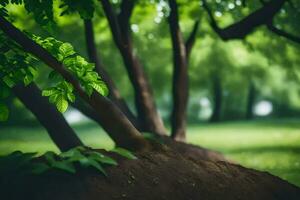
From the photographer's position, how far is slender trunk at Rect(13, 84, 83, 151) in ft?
30.2

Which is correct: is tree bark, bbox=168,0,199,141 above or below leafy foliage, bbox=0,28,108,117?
below

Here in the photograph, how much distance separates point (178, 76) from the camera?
518 inches

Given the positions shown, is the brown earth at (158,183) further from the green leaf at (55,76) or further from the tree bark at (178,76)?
the tree bark at (178,76)

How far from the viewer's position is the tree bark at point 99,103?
20.1 ft

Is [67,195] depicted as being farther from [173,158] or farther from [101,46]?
[101,46]

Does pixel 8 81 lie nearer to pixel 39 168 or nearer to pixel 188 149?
pixel 39 168

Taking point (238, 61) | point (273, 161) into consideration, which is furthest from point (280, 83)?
point (273, 161)

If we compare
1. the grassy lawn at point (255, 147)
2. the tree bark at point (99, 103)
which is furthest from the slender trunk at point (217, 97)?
the tree bark at point (99, 103)

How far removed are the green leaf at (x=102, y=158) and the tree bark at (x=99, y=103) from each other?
0.86 m

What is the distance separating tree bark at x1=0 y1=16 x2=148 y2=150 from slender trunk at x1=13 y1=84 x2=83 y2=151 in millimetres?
2215

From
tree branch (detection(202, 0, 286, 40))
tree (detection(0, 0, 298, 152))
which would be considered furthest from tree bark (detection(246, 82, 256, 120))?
tree branch (detection(202, 0, 286, 40))

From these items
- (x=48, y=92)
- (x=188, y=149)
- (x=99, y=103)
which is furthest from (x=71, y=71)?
(x=188, y=149)

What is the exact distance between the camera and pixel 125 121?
7285 millimetres

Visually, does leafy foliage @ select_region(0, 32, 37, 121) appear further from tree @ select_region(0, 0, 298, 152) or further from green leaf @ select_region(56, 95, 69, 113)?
green leaf @ select_region(56, 95, 69, 113)
